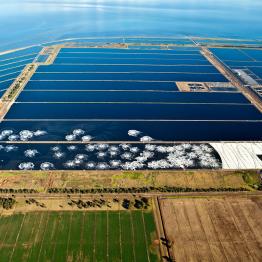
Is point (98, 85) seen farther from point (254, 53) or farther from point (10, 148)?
point (254, 53)

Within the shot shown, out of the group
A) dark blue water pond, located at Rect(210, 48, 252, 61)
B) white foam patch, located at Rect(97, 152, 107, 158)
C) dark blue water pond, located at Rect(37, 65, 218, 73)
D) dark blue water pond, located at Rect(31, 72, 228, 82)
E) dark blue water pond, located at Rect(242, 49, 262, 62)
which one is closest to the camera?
white foam patch, located at Rect(97, 152, 107, 158)

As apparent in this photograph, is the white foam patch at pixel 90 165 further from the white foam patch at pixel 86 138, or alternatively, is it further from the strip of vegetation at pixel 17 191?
the strip of vegetation at pixel 17 191

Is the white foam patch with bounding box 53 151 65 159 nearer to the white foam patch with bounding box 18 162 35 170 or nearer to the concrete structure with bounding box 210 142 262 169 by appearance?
the white foam patch with bounding box 18 162 35 170

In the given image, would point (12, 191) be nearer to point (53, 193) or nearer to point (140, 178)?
point (53, 193)

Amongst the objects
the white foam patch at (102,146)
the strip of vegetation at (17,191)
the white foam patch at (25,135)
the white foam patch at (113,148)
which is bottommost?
the strip of vegetation at (17,191)

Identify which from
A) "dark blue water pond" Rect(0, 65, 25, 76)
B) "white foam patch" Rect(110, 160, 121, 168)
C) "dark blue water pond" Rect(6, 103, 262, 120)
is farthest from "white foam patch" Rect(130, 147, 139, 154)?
"dark blue water pond" Rect(0, 65, 25, 76)

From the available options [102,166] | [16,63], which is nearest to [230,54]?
[16,63]

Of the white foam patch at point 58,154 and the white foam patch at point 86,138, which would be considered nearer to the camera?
the white foam patch at point 58,154

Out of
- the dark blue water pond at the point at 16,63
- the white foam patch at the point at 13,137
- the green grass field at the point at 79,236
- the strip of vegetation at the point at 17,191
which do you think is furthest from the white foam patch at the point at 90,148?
the dark blue water pond at the point at 16,63
